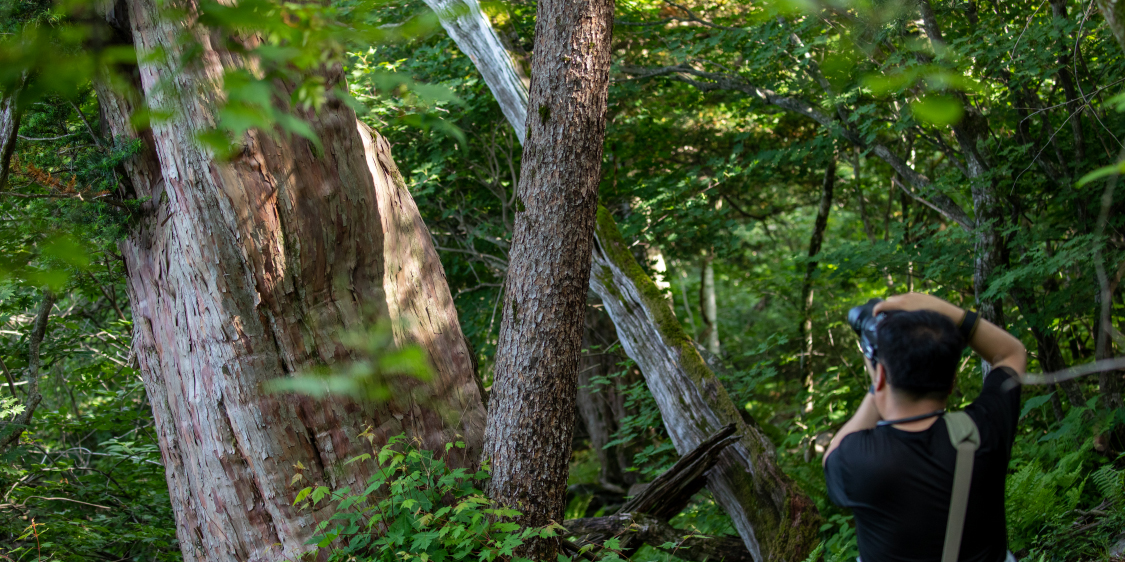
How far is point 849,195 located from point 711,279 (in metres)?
3.15

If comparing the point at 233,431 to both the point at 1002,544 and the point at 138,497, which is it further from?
the point at 1002,544

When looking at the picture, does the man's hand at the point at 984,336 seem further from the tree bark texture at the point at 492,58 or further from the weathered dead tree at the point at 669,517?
the tree bark texture at the point at 492,58

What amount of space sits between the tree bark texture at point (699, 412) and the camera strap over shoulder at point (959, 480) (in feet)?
10.5

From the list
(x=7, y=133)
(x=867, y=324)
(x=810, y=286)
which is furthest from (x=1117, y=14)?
(x=810, y=286)

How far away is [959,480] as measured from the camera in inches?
74.2

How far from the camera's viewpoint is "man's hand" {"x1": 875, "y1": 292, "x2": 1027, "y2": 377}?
204 centimetres

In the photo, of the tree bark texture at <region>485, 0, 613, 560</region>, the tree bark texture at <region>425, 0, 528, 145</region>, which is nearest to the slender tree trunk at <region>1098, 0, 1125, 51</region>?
the tree bark texture at <region>485, 0, 613, 560</region>

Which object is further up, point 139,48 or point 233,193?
point 139,48

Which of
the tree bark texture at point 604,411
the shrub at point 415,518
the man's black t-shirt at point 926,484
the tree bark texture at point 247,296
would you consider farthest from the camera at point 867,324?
the tree bark texture at point 604,411

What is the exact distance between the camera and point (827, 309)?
929 centimetres

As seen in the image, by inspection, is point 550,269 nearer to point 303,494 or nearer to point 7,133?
point 303,494

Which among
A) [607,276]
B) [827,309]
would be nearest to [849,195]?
[827,309]

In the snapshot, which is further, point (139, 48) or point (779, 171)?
point (779, 171)

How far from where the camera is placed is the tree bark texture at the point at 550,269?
3727 millimetres
